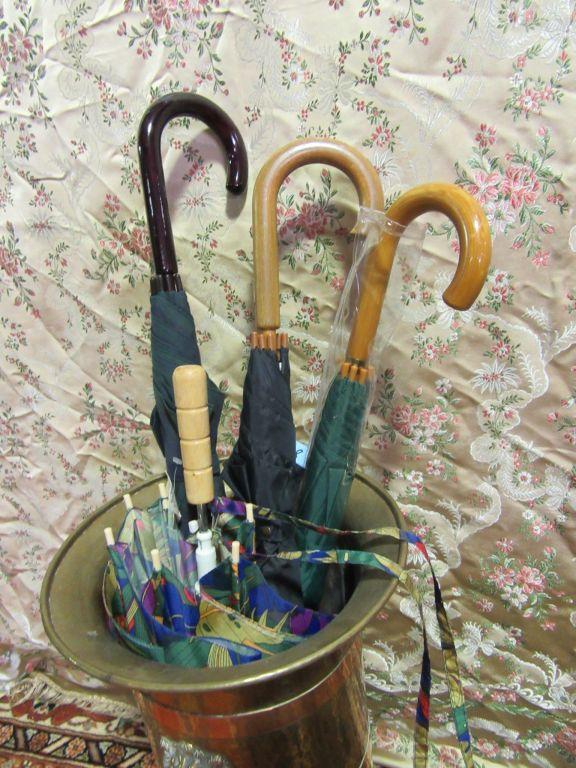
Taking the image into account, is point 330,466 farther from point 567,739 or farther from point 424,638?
point 567,739

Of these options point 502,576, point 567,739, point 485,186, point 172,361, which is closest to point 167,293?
point 172,361

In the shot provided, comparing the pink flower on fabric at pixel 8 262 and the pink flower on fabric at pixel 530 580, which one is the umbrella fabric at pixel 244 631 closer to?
the pink flower on fabric at pixel 530 580

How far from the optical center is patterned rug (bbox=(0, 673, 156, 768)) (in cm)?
99

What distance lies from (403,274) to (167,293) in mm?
282

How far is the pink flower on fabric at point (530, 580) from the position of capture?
0.79 metres

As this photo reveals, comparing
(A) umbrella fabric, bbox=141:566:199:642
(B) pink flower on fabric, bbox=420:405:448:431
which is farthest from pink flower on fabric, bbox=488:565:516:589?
(A) umbrella fabric, bbox=141:566:199:642

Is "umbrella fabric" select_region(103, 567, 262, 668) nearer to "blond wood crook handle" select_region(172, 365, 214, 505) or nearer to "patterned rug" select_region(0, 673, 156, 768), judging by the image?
"blond wood crook handle" select_region(172, 365, 214, 505)

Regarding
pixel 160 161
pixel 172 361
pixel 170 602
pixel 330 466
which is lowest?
pixel 170 602

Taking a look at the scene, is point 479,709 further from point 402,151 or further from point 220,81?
point 220,81

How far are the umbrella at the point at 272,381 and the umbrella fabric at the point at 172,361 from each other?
48mm

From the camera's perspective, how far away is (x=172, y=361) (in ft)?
2.11

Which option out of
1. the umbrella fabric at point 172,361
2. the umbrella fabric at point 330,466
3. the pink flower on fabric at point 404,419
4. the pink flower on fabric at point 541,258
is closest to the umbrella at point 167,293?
the umbrella fabric at point 172,361

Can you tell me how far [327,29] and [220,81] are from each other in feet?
0.48

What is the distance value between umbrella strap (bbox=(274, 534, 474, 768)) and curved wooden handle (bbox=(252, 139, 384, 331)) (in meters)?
0.29
